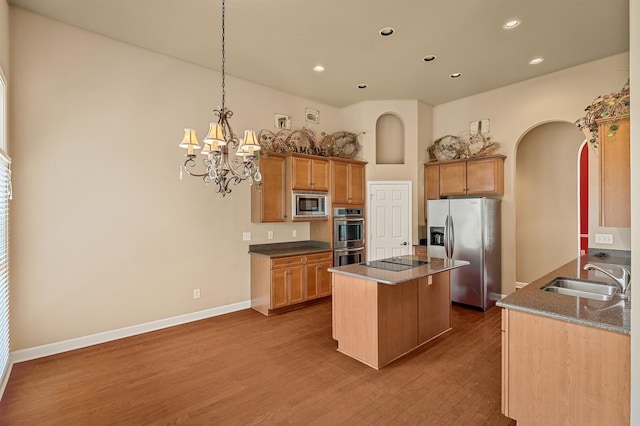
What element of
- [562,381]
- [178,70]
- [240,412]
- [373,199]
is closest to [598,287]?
[562,381]

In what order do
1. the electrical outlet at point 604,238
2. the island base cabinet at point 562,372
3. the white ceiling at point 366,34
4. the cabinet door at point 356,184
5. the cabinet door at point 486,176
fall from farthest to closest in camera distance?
1. the cabinet door at point 356,184
2. the cabinet door at point 486,176
3. the electrical outlet at point 604,238
4. the white ceiling at point 366,34
5. the island base cabinet at point 562,372

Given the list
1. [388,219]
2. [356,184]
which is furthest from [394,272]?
[356,184]

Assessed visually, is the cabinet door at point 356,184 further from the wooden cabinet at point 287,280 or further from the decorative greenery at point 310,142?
the wooden cabinet at point 287,280

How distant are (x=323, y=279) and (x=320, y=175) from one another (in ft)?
5.61

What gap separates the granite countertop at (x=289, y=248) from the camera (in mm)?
4703

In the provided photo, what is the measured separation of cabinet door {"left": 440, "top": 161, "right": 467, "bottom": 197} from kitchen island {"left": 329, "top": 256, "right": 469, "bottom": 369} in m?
2.13

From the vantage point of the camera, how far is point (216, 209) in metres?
4.51

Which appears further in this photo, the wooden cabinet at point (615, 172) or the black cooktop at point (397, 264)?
the black cooktop at point (397, 264)

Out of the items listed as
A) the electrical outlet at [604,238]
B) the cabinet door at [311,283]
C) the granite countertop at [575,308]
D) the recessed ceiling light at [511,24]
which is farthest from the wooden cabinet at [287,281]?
the electrical outlet at [604,238]

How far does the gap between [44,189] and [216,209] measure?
1.88m

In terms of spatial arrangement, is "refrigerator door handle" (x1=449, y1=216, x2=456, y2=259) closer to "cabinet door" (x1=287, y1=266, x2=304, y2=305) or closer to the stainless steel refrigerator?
the stainless steel refrigerator

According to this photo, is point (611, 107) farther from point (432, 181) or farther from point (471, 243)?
point (432, 181)

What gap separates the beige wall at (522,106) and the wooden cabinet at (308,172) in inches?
103

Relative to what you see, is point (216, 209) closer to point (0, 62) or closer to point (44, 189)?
point (44, 189)
